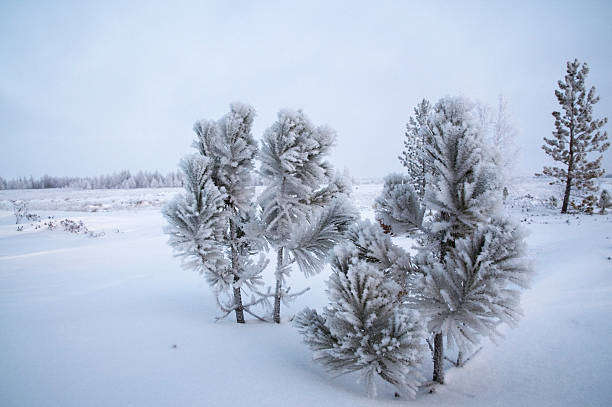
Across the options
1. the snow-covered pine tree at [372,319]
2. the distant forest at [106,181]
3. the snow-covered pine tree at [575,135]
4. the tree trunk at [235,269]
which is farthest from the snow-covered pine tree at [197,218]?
the distant forest at [106,181]

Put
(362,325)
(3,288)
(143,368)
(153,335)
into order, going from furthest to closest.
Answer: (3,288), (153,335), (143,368), (362,325)

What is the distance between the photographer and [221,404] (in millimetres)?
2088

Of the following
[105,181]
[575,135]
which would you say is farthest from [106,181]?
[575,135]

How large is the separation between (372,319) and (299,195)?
193cm

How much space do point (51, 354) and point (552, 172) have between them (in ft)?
82.7

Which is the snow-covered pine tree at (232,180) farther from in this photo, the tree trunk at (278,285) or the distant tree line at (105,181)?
the distant tree line at (105,181)

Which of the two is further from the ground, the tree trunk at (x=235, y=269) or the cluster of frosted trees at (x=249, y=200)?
the cluster of frosted trees at (x=249, y=200)

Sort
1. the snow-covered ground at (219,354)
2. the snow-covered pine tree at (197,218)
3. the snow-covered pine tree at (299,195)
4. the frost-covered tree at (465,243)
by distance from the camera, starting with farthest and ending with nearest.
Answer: the snow-covered pine tree at (299,195) < the snow-covered pine tree at (197,218) < the snow-covered ground at (219,354) < the frost-covered tree at (465,243)

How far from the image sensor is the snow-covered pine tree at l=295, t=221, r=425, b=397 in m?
2.24

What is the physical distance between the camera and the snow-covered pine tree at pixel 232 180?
3760 millimetres

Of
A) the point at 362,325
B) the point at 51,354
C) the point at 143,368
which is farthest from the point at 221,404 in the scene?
the point at 51,354

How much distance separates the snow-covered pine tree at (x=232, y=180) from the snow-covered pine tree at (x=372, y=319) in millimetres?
1594

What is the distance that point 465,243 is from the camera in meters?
2.16

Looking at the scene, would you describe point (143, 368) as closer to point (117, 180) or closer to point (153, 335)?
point (153, 335)
